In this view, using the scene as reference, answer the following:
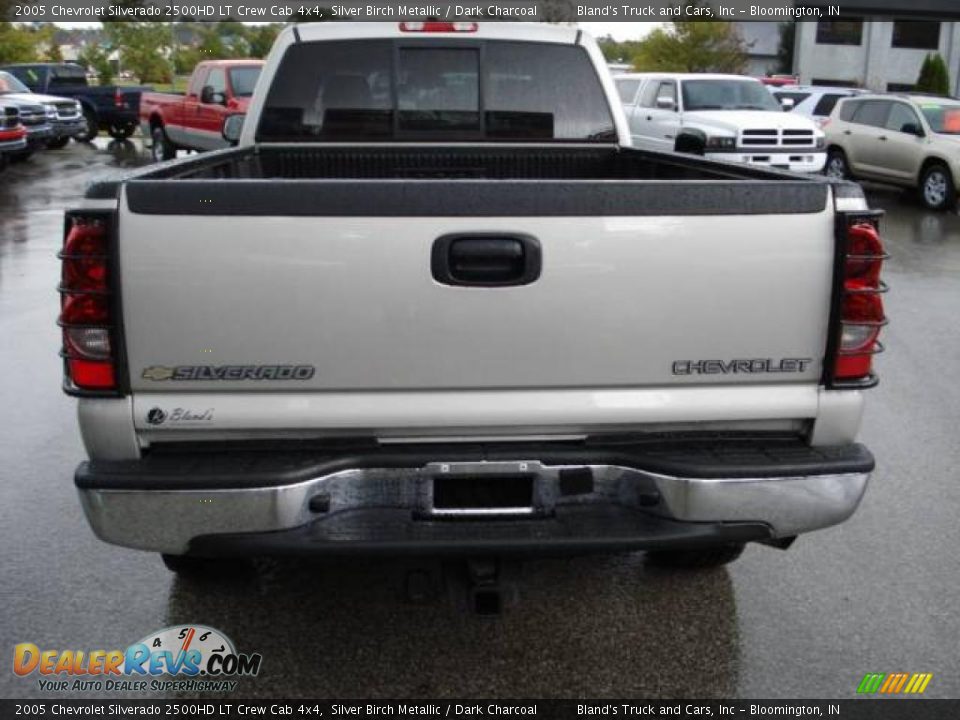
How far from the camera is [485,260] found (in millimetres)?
3162

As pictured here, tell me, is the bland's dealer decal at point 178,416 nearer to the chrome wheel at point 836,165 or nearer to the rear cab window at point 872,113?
the rear cab window at point 872,113

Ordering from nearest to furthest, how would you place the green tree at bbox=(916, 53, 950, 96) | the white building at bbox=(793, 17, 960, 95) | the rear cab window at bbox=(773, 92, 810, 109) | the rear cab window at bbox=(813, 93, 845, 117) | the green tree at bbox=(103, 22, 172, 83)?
the rear cab window at bbox=(813, 93, 845, 117) < the rear cab window at bbox=(773, 92, 810, 109) < the green tree at bbox=(916, 53, 950, 96) < the green tree at bbox=(103, 22, 172, 83) < the white building at bbox=(793, 17, 960, 95)

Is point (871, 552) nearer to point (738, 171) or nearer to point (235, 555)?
point (738, 171)

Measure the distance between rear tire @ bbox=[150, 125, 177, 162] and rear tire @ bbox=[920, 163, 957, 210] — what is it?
46.0ft

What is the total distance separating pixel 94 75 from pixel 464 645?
4850 cm

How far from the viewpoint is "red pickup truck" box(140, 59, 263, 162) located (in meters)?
18.4

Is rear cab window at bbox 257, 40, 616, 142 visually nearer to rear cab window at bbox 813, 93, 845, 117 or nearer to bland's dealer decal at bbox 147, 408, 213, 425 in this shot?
bland's dealer decal at bbox 147, 408, 213, 425

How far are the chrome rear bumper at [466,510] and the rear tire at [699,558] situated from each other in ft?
3.00

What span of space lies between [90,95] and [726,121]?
62.6 ft

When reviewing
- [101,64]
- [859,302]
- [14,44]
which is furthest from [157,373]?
[101,64]

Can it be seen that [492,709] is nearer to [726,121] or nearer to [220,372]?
[220,372]

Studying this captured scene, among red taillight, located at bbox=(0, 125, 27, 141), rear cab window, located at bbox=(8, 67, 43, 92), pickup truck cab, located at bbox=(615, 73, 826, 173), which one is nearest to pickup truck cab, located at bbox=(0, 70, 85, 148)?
red taillight, located at bbox=(0, 125, 27, 141)

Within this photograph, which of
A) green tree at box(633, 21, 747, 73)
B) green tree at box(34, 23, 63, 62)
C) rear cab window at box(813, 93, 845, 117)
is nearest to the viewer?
rear cab window at box(813, 93, 845, 117)

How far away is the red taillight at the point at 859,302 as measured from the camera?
3.25 m
